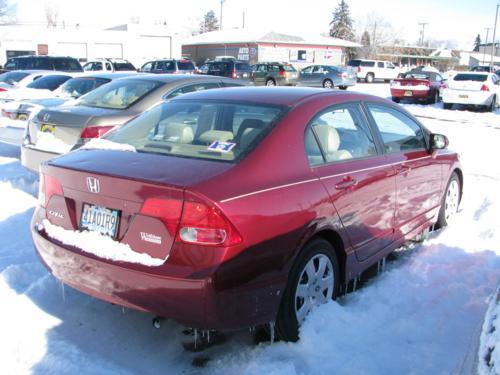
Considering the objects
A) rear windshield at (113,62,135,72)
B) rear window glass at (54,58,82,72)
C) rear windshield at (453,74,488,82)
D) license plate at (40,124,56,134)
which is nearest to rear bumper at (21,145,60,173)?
license plate at (40,124,56,134)

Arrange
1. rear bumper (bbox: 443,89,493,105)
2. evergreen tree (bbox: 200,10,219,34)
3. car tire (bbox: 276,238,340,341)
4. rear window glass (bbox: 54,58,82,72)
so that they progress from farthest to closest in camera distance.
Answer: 1. evergreen tree (bbox: 200,10,219,34)
2. rear window glass (bbox: 54,58,82,72)
3. rear bumper (bbox: 443,89,493,105)
4. car tire (bbox: 276,238,340,341)

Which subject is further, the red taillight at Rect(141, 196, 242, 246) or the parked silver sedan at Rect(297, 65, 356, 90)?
the parked silver sedan at Rect(297, 65, 356, 90)

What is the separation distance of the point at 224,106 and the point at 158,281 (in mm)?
1630

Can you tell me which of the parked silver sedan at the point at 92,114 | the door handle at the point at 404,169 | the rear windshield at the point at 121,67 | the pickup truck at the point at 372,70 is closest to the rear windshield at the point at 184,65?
the rear windshield at the point at 121,67

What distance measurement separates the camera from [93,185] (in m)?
3.14

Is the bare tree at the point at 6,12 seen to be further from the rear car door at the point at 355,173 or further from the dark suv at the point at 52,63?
the rear car door at the point at 355,173

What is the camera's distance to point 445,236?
555 centimetres

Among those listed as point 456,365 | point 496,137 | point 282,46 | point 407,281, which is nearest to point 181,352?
point 456,365

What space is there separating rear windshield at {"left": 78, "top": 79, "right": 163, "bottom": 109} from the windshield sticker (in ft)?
12.2

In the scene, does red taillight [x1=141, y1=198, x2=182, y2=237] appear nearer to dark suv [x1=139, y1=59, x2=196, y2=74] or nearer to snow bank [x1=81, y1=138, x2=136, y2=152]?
snow bank [x1=81, y1=138, x2=136, y2=152]

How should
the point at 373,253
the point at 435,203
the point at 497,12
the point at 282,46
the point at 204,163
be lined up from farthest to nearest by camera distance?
the point at 497,12, the point at 282,46, the point at 435,203, the point at 373,253, the point at 204,163

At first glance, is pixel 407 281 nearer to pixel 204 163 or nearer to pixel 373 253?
pixel 373 253

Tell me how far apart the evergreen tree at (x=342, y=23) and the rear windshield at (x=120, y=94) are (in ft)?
271

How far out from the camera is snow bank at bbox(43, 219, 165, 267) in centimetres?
295
